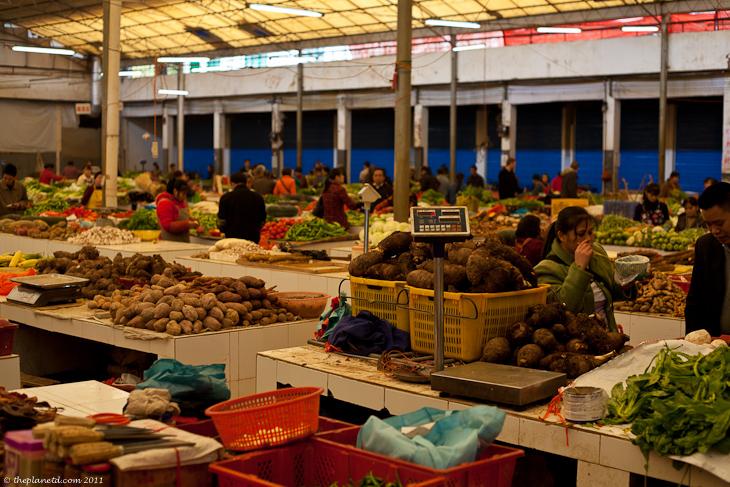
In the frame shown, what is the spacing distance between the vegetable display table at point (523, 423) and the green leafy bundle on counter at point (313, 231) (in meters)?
6.71

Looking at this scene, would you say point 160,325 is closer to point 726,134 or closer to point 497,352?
point 497,352

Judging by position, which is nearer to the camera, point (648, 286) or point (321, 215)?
point (648, 286)

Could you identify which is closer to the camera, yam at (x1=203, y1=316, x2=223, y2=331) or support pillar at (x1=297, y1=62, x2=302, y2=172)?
yam at (x1=203, y1=316, x2=223, y2=331)

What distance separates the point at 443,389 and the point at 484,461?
100 cm

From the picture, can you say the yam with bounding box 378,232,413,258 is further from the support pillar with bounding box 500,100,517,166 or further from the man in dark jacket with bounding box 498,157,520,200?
the support pillar with bounding box 500,100,517,166

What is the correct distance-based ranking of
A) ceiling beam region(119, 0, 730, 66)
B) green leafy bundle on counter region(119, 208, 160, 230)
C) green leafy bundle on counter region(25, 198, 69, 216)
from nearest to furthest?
green leafy bundle on counter region(119, 208, 160, 230)
green leafy bundle on counter region(25, 198, 69, 216)
ceiling beam region(119, 0, 730, 66)

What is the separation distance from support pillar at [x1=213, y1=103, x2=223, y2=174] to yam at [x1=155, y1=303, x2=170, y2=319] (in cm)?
3075

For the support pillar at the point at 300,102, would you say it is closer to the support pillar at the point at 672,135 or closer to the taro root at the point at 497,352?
the support pillar at the point at 672,135

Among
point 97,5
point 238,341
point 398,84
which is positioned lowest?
point 238,341

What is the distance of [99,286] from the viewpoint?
7387mm

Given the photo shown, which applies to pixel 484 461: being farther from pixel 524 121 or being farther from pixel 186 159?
pixel 186 159

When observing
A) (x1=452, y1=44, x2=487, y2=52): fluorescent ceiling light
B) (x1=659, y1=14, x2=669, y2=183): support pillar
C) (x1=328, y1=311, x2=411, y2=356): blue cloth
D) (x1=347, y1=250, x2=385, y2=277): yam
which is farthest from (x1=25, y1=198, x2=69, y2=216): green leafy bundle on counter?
(x1=452, y1=44, x2=487, y2=52): fluorescent ceiling light

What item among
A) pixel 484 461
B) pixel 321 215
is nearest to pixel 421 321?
pixel 484 461

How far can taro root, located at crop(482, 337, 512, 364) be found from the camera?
4.34 m
